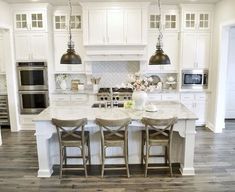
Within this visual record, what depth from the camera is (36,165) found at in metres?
4.30

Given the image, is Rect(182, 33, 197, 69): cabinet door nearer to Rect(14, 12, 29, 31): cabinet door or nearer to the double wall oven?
the double wall oven

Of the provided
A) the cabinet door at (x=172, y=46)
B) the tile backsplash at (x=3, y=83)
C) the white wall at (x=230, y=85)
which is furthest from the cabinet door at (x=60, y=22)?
the white wall at (x=230, y=85)

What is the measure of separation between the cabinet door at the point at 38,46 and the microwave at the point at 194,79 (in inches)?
139

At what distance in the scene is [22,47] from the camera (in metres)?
6.07

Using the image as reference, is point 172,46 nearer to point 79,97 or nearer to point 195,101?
point 195,101

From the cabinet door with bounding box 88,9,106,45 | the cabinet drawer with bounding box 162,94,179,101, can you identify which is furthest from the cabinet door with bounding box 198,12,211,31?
the cabinet door with bounding box 88,9,106,45

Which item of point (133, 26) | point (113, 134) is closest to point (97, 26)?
point (133, 26)

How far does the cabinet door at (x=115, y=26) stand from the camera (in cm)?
602

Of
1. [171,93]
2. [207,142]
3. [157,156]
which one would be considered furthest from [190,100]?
[157,156]

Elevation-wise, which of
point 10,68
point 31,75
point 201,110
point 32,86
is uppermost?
point 10,68

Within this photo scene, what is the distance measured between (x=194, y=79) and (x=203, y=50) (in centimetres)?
76

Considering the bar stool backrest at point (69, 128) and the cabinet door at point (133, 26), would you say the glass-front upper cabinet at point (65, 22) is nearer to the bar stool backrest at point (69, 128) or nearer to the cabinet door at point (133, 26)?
the cabinet door at point (133, 26)

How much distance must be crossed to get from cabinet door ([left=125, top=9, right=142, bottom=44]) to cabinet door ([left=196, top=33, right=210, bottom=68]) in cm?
151

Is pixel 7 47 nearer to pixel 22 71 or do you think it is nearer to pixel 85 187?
pixel 22 71
